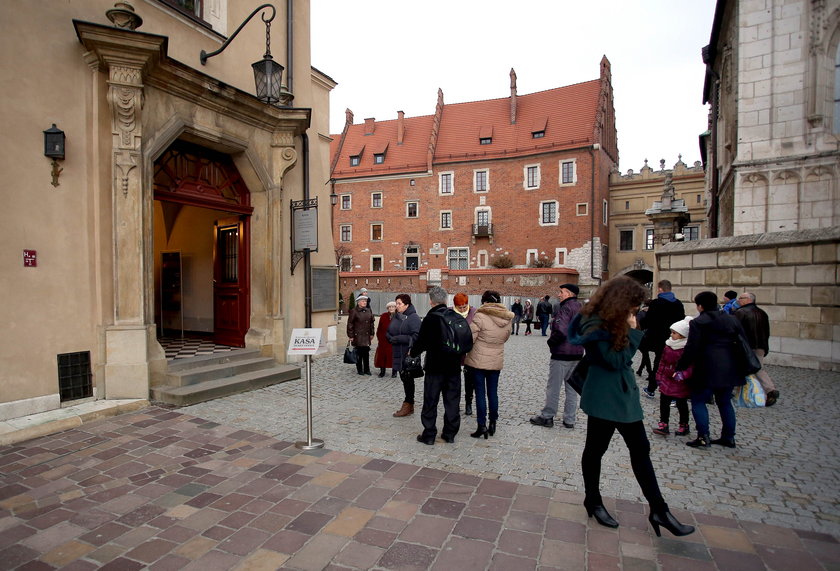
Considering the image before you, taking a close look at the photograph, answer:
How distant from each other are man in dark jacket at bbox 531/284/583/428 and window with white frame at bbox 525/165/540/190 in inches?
1435

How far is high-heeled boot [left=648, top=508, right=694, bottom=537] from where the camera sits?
10.8 feet

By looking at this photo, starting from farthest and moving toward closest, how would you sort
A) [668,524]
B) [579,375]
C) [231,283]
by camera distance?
1. [231,283]
2. [579,375]
3. [668,524]

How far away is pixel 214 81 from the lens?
7.96 metres

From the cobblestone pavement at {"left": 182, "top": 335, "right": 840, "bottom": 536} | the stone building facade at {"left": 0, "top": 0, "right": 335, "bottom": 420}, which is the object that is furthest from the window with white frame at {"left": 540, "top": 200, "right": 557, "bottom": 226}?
the stone building facade at {"left": 0, "top": 0, "right": 335, "bottom": 420}

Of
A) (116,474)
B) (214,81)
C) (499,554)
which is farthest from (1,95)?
(499,554)

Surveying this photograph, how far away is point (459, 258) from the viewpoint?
43.0 metres

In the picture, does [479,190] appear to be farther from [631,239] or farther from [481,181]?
[631,239]

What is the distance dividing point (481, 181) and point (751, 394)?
38586 millimetres

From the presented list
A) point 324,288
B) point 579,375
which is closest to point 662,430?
point 579,375

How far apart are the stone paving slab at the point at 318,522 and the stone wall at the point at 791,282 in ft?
28.9

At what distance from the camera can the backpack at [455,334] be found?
205 inches

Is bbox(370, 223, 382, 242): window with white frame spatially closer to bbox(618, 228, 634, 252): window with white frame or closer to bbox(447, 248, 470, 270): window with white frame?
bbox(447, 248, 470, 270): window with white frame

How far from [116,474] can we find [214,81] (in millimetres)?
6341

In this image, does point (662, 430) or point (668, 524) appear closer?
point (668, 524)
